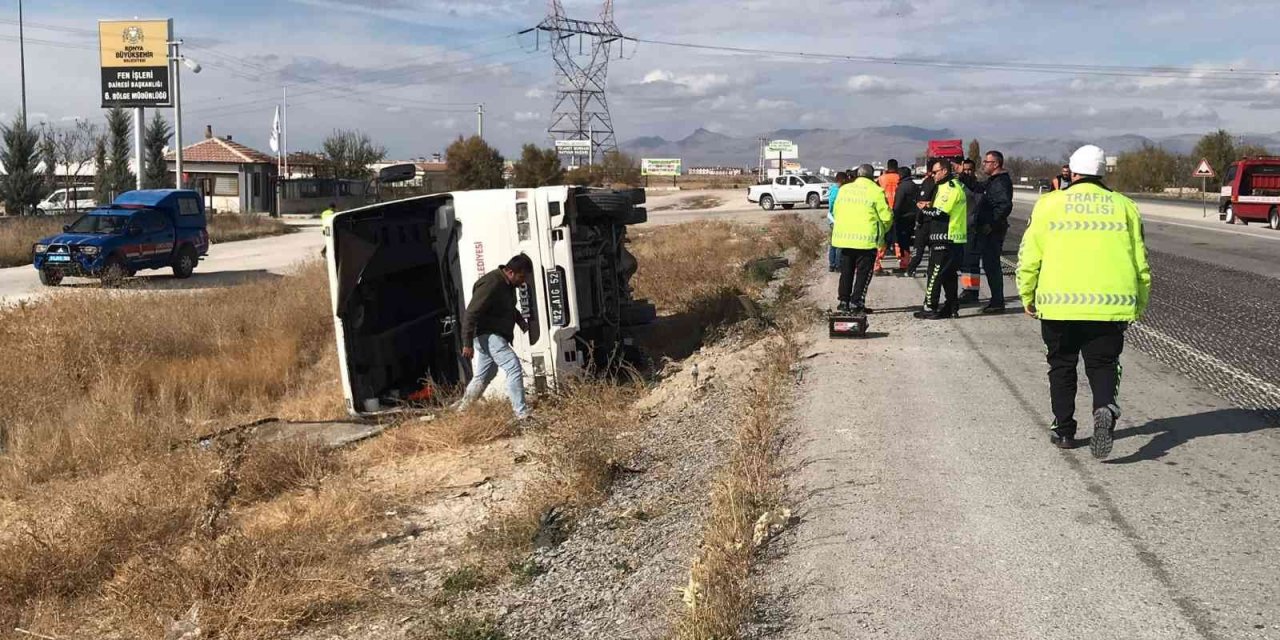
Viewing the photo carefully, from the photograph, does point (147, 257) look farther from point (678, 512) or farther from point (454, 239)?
point (678, 512)

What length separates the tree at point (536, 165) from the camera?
70375 mm

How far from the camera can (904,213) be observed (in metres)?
15.0

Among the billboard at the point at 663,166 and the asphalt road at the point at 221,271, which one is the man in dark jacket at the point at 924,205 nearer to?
the asphalt road at the point at 221,271

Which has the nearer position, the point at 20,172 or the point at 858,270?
the point at 858,270

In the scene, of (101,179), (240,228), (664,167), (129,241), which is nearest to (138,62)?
(240,228)

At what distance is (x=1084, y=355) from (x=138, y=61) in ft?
144

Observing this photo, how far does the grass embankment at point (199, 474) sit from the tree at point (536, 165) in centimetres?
5459

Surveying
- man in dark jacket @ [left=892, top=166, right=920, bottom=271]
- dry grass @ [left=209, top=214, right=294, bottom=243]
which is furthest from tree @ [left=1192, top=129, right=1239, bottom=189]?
man in dark jacket @ [left=892, top=166, right=920, bottom=271]

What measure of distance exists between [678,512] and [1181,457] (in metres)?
A: 2.94

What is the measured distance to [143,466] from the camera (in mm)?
8719

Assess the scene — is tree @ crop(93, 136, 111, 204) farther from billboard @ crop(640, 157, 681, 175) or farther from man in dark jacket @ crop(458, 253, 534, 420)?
billboard @ crop(640, 157, 681, 175)

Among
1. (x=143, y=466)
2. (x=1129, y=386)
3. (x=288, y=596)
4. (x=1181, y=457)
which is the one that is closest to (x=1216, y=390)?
(x=1129, y=386)

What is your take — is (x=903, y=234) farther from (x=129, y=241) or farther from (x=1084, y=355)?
(x=129, y=241)

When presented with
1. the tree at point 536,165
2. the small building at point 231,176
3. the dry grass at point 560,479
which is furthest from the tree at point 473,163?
the dry grass at point 560,479
